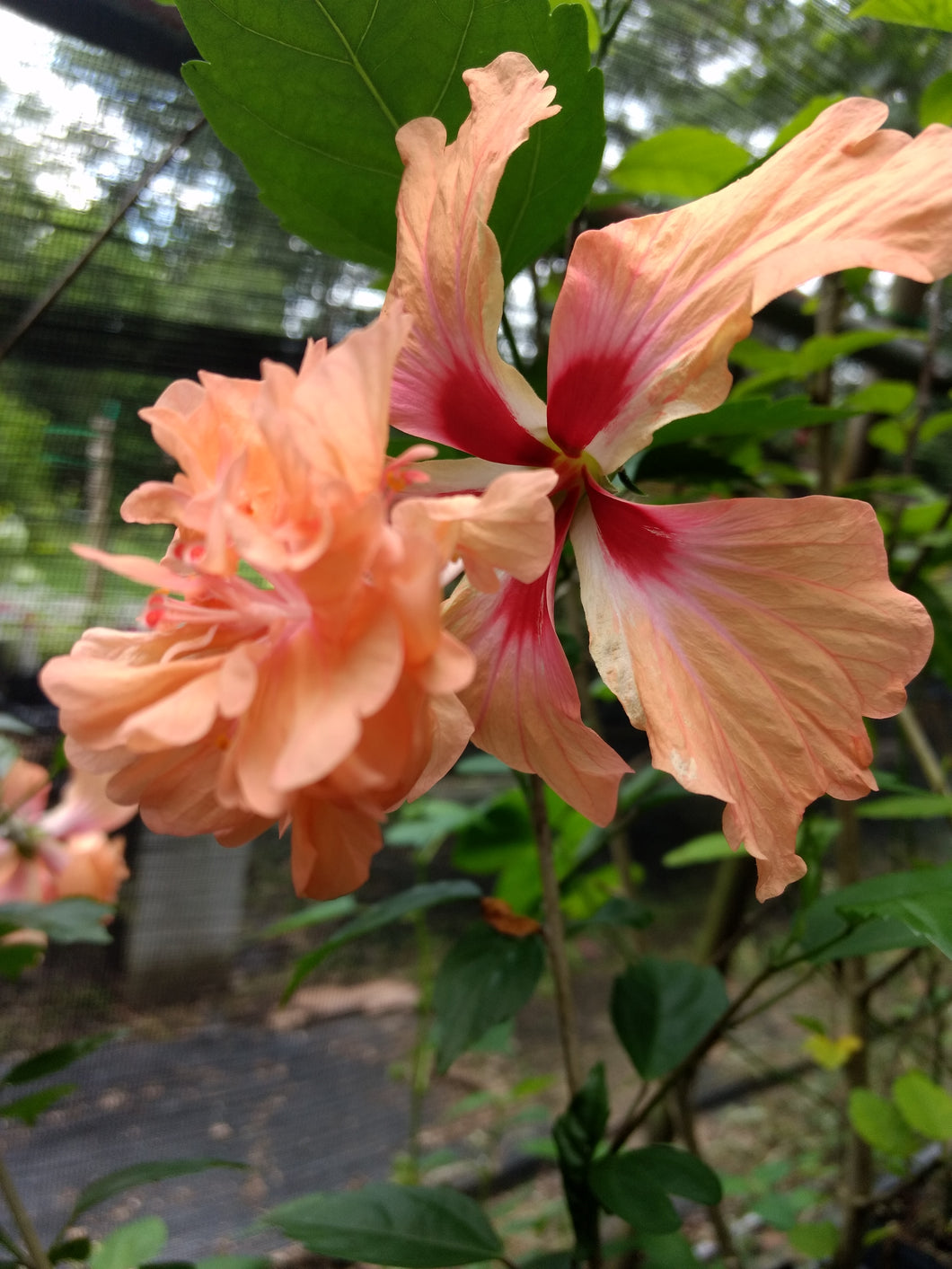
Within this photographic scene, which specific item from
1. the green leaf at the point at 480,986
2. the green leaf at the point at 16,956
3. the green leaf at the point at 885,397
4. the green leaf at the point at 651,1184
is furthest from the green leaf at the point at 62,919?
the green leaf at the point at 885,397

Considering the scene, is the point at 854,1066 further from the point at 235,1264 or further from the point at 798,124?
the point at 798,124

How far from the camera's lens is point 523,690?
0.94ft

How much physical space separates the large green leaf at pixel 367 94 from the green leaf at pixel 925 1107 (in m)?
0.72

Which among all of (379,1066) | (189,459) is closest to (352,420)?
(189,459)

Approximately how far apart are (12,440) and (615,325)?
0.78 metres

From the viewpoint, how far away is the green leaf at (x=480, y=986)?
0.44m

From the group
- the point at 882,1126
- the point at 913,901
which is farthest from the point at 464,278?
the point at 882,1126

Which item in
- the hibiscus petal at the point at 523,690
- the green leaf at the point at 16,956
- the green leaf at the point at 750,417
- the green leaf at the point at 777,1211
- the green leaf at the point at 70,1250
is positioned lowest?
the green leaf at the point at 777,1211

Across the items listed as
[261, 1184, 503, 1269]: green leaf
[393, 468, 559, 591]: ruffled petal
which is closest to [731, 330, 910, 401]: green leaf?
[393, 468, 559, 591]: ruffled petal

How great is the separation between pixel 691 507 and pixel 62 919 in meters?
0.54

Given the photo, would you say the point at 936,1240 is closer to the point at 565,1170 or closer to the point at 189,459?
the point at 565,1170

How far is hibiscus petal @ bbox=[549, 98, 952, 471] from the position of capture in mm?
206

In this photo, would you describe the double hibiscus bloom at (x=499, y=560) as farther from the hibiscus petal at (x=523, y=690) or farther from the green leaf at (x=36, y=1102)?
the green leaf at (x=36, y=1102)

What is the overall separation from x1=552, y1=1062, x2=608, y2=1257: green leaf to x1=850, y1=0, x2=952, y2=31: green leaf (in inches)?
21.0
